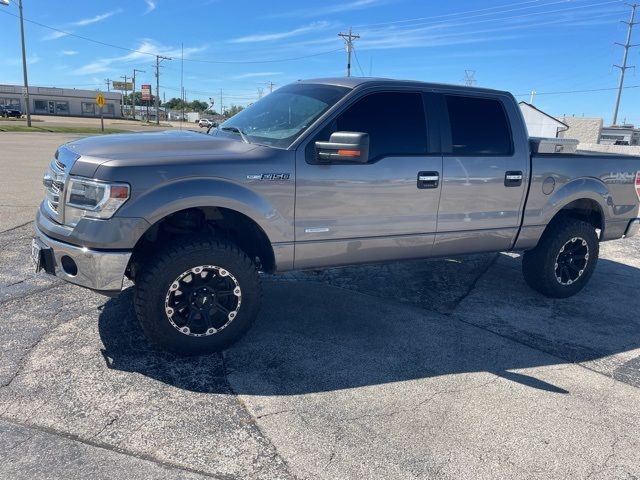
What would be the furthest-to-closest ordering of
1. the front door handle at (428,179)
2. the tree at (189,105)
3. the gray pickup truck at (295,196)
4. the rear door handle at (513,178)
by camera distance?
the tree at (189,105) < the rear door handle at (513,178) < the front door handle at (428,179) < the gray pickup truck at (295,196)

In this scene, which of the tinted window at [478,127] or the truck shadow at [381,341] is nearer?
the truck shadow at [381,341]

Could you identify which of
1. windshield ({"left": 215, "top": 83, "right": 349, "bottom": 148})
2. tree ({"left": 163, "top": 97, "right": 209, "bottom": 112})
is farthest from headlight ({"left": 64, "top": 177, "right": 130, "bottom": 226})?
tree ({"left": 163, "top": 97, "right": 209, "bottom": 112})

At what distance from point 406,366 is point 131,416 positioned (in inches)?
73.6

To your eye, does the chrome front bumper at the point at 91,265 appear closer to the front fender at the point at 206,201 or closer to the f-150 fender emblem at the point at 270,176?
the front fender at the point at 206,201

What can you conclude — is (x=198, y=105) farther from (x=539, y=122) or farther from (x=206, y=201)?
(x=206, y=201)

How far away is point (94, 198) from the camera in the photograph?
319 cm

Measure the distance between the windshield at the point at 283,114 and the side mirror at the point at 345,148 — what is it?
273mm

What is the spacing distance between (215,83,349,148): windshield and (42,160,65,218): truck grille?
136 cm

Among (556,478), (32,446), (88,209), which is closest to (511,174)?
(556,478)

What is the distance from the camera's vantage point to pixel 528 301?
205 inches

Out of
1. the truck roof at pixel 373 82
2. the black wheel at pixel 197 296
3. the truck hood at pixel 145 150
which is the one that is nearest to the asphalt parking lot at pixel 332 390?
the black wheel at pixel 197 296

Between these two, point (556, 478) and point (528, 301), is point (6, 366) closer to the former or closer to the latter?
point (556, 478)

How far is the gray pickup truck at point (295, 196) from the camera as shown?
3273 millimetres

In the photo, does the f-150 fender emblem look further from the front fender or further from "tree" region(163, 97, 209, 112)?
"tree" region(163, 97, 209, 112)
